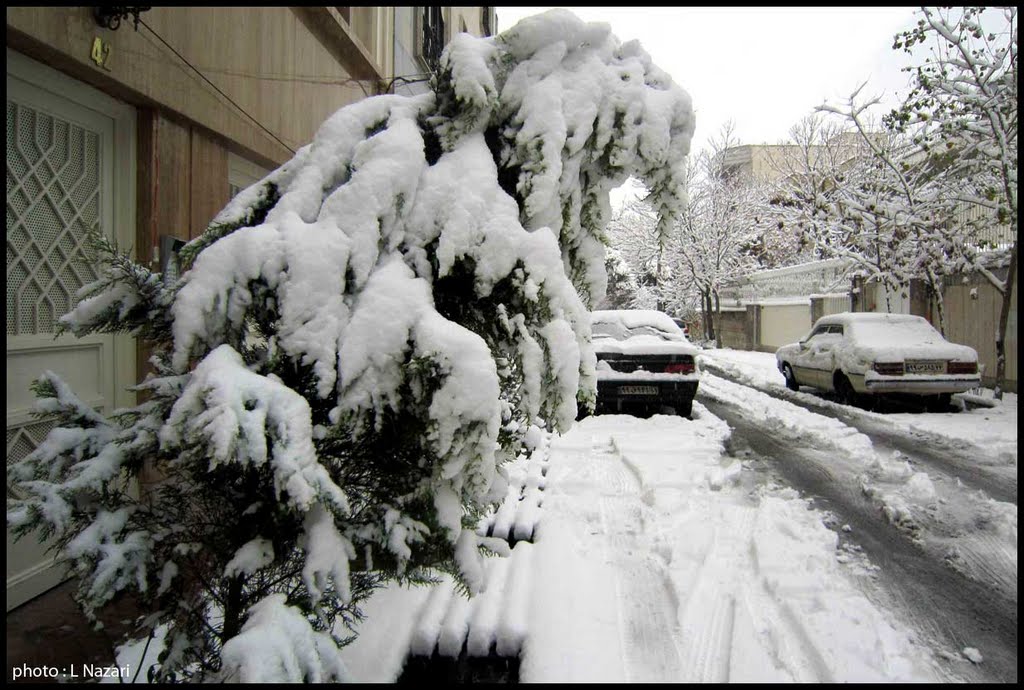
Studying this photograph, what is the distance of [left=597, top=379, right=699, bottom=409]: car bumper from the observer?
8531mm

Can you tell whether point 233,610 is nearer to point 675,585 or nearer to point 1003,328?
point 675,585

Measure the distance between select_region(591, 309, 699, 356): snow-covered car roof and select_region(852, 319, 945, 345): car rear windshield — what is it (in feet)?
12.8

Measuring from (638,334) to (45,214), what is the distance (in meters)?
7.54

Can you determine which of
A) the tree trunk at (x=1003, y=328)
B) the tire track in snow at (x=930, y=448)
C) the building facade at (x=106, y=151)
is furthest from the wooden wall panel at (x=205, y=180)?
the tree trunk at (x=1003, y=328)

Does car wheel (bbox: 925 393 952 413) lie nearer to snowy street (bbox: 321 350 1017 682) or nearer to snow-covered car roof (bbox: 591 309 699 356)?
snowy street (bbox: 321 350 1017 682)

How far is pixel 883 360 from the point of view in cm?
968

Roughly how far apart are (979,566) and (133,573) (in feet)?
15.7

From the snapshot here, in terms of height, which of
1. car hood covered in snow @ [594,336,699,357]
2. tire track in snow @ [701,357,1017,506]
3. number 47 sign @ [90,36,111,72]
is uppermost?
number 47 sign @ [90,36,111,72]

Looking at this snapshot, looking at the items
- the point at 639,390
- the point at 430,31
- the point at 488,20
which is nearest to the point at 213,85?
the point at 639,390

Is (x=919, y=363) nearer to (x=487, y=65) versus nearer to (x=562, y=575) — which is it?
(x=562, y=575)

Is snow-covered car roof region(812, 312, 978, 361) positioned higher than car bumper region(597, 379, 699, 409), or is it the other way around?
snow-covered car roof region(812, 312, 978, 361)

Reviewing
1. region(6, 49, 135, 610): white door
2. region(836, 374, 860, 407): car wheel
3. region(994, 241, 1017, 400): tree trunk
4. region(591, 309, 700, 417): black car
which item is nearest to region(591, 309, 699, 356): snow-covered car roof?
region(591, 309, 700, 417): black car

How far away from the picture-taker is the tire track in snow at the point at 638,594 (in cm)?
260

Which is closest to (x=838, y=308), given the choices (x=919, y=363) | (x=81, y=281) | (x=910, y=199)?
(x=910, y=199)
